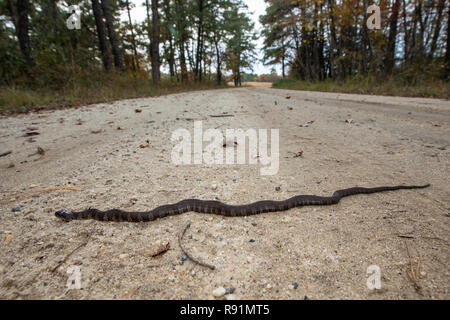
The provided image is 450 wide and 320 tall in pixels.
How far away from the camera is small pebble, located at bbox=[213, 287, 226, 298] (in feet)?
3.08

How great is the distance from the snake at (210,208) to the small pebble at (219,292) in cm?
57

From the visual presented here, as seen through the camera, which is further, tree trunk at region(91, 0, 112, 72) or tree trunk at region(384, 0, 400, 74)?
tree trunk at region(91, 0, 112, 72)

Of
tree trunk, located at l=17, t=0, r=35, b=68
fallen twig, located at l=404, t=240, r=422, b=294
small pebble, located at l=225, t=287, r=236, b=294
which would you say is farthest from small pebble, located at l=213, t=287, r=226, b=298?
tree trunk, located at l=17, t=0, r=35, b=68

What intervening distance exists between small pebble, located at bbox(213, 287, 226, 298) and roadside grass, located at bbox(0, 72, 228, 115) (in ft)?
23.4

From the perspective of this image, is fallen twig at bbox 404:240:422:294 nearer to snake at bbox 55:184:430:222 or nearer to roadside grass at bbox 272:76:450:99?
snake at bbox 55:184:430:222

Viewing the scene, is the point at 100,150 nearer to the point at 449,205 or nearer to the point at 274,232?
the point at 274,232

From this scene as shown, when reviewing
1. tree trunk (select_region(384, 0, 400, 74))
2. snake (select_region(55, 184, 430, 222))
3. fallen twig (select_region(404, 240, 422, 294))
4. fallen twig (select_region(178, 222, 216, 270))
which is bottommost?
fallen twig (select_region(404, 240, 422, 294))

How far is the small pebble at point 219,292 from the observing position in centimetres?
94

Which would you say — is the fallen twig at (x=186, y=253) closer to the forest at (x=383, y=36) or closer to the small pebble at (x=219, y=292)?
the small pebble at (x=219, y=292)

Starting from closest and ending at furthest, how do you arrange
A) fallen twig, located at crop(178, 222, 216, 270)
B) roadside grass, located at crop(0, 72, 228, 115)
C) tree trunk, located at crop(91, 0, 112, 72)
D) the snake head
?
fallen twig, located at crop(178, 222, 216, 270)
the snake head
roadside grass, located at crop(0, 72, 228, 115)
tree trunk, located at crop(91, 0, 112, 72)

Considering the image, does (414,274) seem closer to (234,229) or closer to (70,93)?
(234,229)

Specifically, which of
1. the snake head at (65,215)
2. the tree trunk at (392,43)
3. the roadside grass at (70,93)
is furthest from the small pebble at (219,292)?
the tree trunk at (392,43)
